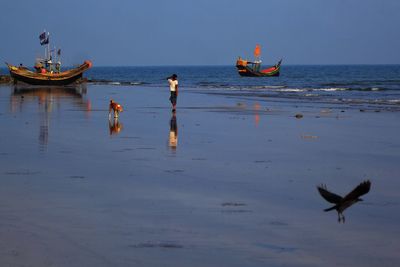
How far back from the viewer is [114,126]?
20.9m

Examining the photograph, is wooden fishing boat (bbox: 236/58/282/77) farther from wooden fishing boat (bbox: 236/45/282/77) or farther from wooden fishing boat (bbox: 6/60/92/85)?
wooden fishing boat (bbox: 6/60/92/85)

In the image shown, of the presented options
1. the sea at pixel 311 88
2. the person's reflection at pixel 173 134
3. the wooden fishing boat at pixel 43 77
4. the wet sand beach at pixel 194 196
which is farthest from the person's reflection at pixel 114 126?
the wooden fishing boat at pixel 43 77

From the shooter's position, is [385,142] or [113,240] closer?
[113,240]

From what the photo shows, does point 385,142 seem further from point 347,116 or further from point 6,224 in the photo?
point 6,224

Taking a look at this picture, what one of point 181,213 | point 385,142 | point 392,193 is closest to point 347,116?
point 385,142

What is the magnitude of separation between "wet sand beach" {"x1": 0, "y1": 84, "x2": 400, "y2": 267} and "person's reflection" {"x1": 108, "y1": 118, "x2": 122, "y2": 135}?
0.28 m

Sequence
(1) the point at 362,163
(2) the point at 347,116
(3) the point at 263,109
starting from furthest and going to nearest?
1. (3) the point at 263,109
2. (2) the point at 347,116
3. (1) the point at 362,163

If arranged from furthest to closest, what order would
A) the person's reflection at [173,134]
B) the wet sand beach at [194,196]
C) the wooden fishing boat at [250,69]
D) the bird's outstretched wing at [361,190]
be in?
1. the wooden fishing boat at [250,69]
2. the person's reflection at [173,134]
3. the wet sand beach at [194,196]
4. the bird's outstretched wing at [361,190]

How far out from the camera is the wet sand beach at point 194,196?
291 inches

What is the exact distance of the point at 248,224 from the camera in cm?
862

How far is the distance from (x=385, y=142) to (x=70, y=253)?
11.3 metres

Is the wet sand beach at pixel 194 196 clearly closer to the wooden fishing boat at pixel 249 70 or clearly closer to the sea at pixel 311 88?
the sea at pixel 311 88

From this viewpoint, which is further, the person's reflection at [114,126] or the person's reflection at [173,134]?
the person's reflection at [114,126]

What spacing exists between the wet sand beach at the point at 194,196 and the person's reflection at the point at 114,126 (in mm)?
278
